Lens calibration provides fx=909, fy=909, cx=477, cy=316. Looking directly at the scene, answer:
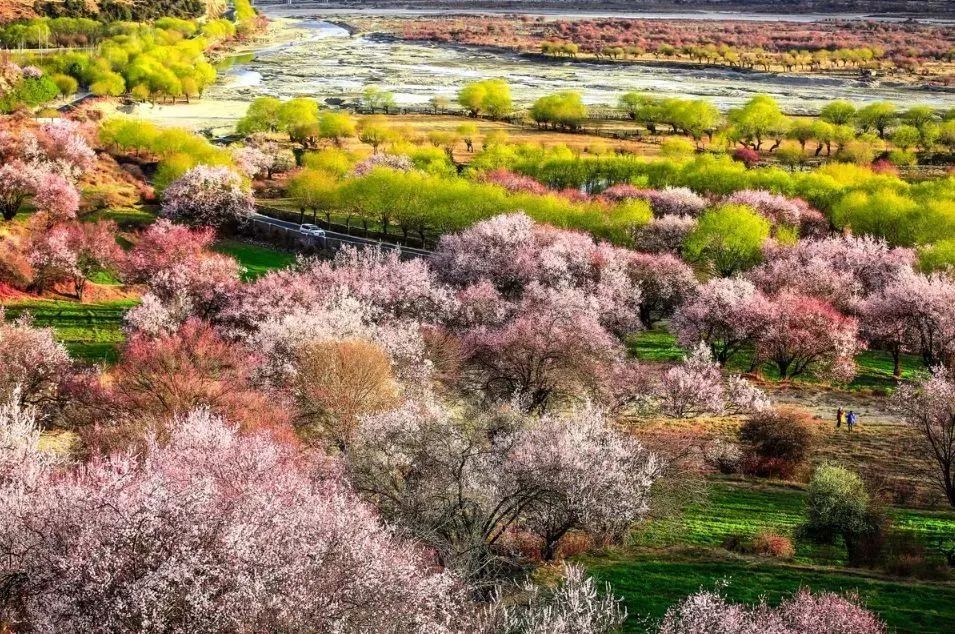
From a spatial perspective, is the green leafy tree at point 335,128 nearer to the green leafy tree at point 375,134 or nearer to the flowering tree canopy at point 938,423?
the green leafy tree at point 375,134

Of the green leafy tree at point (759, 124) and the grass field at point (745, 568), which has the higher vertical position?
the green leafy tree at point (759, 124)

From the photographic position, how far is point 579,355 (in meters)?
41.6

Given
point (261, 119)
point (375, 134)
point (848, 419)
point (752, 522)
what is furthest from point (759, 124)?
point (752, 522)

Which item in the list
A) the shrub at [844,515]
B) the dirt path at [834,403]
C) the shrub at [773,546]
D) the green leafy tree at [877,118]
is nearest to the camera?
the shrub at [773,546]

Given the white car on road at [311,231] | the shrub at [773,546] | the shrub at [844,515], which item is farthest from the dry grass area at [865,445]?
the white car on road at [311,231]

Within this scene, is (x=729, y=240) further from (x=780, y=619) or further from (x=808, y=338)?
(x=780, y=619)

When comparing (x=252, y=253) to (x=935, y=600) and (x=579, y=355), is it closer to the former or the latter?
(x=579, y=355)

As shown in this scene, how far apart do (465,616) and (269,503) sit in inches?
204

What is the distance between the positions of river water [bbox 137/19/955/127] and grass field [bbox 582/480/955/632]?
9880 cm

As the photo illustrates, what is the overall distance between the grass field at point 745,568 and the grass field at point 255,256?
122 ft

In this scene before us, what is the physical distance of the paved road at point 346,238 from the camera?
63.2 m

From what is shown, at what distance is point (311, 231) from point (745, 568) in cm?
4638

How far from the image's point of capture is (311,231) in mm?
66688

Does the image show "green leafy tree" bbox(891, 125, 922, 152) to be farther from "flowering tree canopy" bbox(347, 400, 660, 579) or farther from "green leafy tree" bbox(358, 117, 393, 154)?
"flowering tree canopy" bbox(347, 400, 660, 579)
